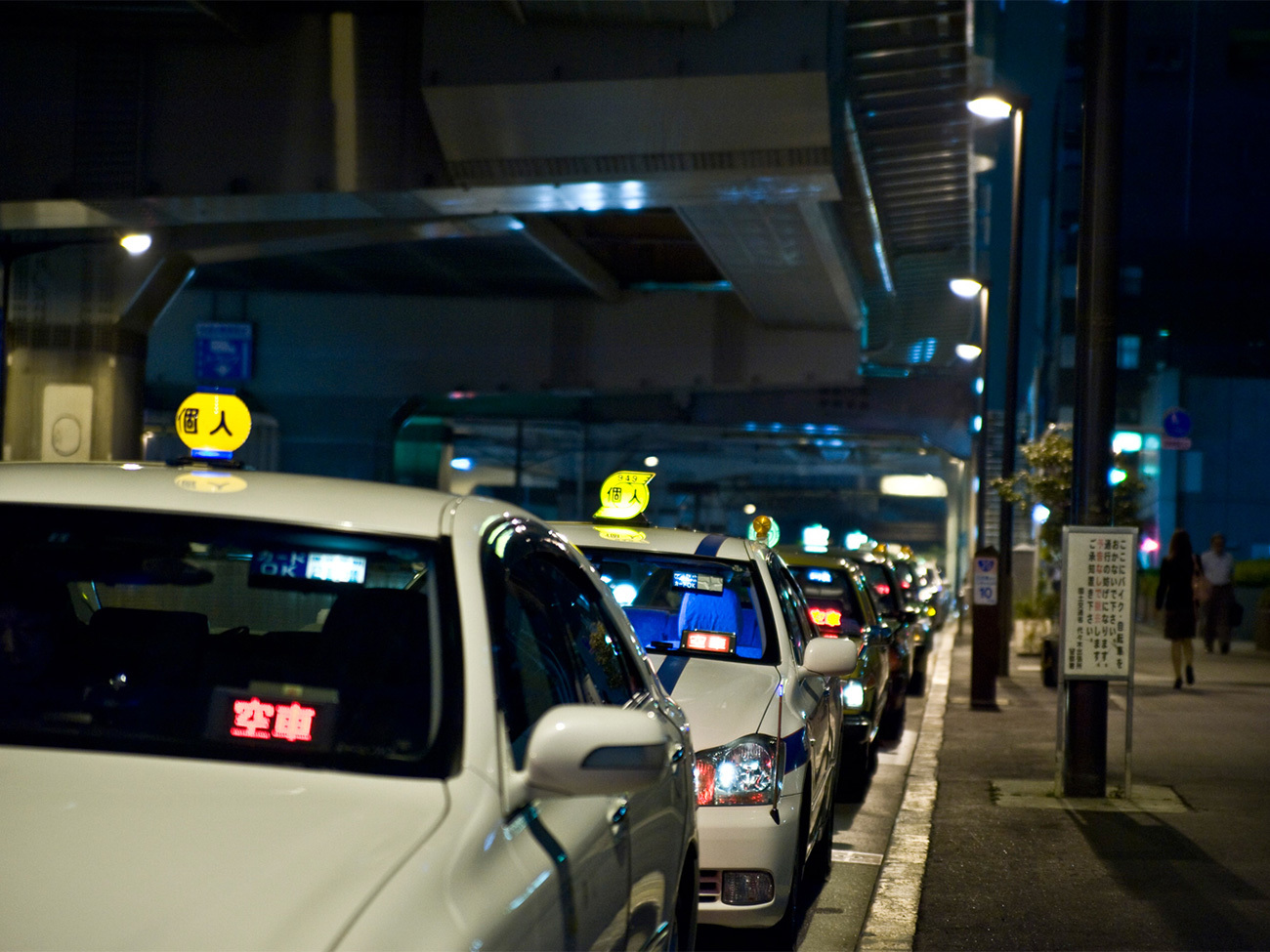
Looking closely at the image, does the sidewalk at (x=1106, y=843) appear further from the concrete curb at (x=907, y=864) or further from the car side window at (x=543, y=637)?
the car side window at (x=543, y=637)

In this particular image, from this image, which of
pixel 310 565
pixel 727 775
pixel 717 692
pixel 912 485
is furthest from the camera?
pixel 912 485

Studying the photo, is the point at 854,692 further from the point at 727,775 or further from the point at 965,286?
the point at 965,286

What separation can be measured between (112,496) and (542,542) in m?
1.05

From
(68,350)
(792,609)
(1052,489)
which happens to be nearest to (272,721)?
(792,609)

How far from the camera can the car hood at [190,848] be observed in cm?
215

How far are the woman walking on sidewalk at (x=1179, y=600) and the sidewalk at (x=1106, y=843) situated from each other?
3.16 m

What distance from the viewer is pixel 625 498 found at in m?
8.05

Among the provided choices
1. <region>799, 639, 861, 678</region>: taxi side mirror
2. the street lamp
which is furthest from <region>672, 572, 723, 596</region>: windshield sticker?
the street lamp

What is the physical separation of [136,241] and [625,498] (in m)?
13.0

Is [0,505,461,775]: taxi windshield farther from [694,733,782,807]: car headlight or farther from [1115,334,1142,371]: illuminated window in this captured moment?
[1115,334,1142,371]: illuminated window

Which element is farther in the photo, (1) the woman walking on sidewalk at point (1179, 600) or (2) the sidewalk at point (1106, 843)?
(1) the woman walking on sidewalk at point (1179, 600)

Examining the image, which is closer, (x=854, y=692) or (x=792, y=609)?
(x=792, y=609)

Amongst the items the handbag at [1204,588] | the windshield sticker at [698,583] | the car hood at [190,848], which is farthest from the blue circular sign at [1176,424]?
the car hood at [190,848]

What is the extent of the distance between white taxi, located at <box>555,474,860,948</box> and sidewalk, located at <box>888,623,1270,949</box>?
0.80m
